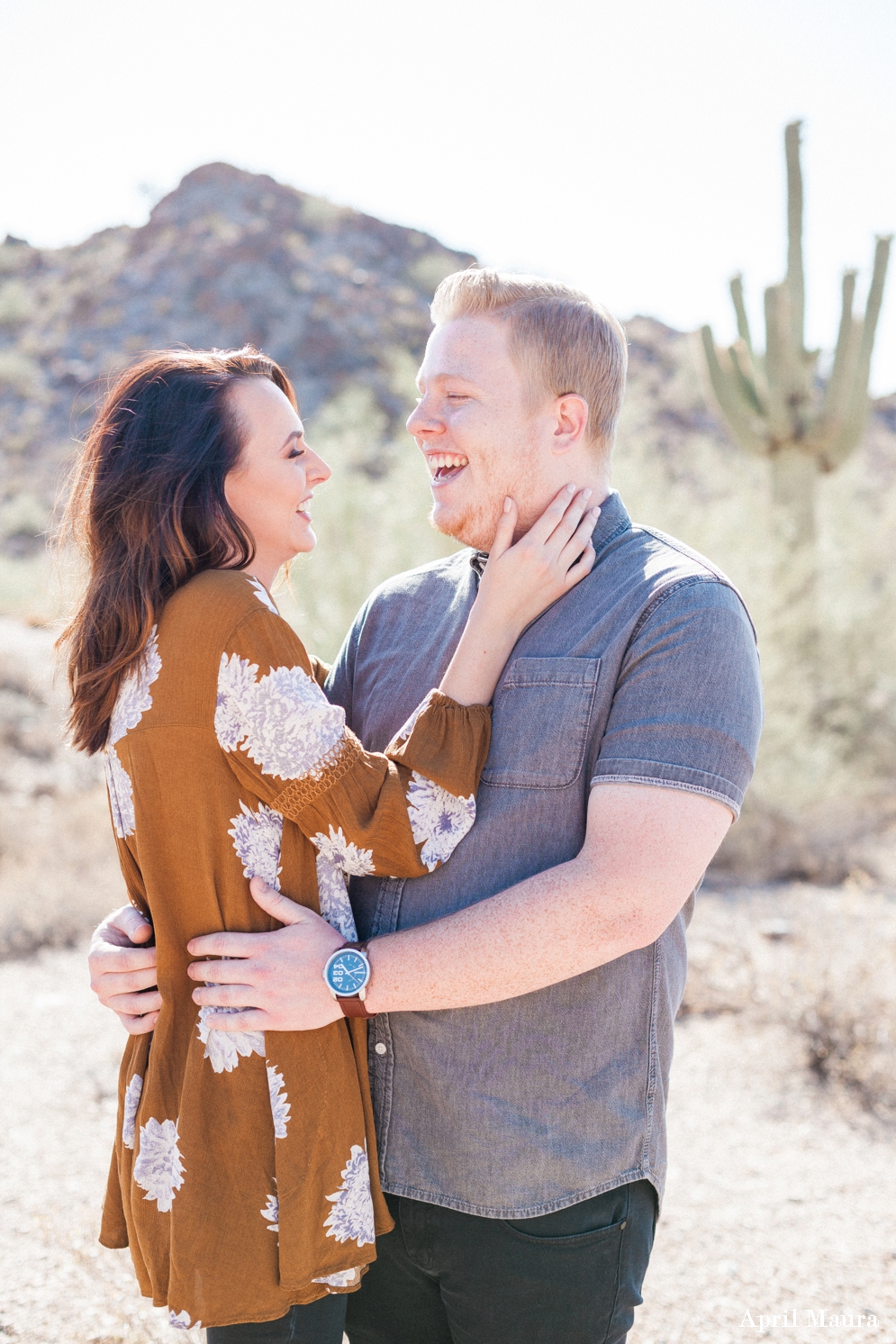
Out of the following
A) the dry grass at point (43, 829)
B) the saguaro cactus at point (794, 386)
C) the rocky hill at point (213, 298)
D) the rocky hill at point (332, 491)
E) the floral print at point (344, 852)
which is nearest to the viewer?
the floral print at point (344, 852)

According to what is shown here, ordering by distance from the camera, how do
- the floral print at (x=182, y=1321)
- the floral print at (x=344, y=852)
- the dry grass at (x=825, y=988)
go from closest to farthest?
the floral print at (x=182, y=1321) → the floral print at (x=344, y=852) → the dry grass at (x=825, y=988)

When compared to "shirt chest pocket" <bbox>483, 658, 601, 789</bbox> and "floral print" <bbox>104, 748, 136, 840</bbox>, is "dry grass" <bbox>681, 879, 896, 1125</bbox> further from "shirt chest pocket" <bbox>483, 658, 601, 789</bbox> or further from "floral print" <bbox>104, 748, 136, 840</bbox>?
"floral print" <bbox>104, 748, 136, 840</bbox>

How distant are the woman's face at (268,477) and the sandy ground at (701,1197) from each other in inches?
95.3

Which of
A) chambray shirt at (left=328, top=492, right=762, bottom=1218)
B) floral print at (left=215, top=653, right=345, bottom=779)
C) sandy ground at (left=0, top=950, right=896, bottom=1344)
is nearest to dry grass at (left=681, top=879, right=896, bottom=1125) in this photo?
sandy ground at (left=0, top=950, right=896, bottom=1344)

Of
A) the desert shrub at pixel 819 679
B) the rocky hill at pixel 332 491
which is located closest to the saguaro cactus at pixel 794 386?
the desert shrub at pixel 819 679

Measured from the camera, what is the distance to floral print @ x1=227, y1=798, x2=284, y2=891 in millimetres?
1610

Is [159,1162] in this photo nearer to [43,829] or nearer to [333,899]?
[333,899]

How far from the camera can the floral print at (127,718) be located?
1.62 m

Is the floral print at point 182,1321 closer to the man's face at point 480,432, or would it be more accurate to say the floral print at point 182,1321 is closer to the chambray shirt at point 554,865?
the chambray shirt at point 554,865

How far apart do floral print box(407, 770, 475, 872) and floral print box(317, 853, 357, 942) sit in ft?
0.64

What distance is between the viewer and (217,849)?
5.24 feet

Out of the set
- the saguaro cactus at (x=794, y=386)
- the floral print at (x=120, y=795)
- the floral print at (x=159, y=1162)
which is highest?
the saguaro cactus at (x=794, y=386)

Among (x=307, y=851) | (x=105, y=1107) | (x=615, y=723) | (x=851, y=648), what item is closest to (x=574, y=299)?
(x=615, y=723)

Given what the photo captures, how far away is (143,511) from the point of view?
1754 millimetres
